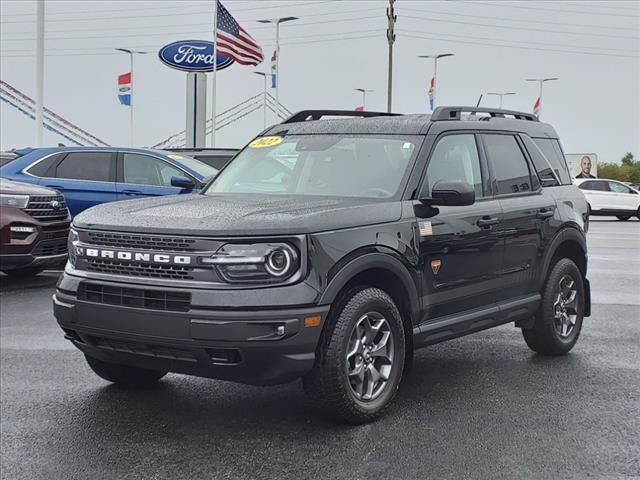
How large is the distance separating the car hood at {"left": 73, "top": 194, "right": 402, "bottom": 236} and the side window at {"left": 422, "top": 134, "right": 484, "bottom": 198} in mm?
573

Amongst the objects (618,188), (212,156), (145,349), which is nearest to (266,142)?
(145,349)

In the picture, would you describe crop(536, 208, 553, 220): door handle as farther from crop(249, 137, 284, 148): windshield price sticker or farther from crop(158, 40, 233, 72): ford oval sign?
crop(158, 40, 233, 72): ford oval sign

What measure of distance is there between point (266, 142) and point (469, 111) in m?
1.52

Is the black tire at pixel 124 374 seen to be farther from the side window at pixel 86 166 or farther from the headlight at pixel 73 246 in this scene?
the side window at pixel 86 166

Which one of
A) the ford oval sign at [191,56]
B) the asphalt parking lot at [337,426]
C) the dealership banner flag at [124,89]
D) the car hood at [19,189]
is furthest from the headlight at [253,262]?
the dealership banner flag at [124,89]

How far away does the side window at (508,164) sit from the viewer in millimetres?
5824

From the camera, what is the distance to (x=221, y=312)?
399cm

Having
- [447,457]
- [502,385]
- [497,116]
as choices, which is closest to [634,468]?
[447,457]

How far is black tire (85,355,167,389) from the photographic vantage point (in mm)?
5074

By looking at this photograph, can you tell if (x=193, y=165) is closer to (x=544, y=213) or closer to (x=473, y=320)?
(x=544, y=213)

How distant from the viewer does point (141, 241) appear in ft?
13.9

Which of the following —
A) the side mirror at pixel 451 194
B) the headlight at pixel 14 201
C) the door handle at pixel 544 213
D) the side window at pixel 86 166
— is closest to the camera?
the side mirror at pixel 451 194

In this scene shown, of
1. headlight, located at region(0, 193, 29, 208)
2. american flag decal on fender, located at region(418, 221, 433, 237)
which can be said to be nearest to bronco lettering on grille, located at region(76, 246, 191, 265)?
american flag decal on fender, located at region(418, 221, 433, 237)

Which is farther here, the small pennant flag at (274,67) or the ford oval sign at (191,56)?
the small pennant flag at (274,67)
